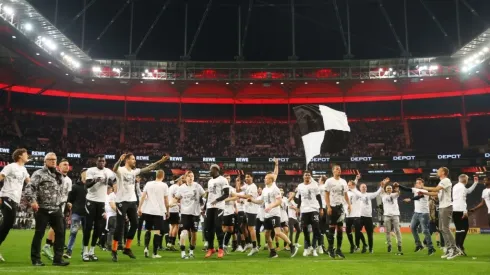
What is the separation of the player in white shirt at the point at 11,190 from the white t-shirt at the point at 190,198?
13.7ft

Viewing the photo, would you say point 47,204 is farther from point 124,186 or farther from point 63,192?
point 124,186

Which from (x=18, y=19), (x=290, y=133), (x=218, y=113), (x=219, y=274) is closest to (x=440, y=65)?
(x=290, y=133)

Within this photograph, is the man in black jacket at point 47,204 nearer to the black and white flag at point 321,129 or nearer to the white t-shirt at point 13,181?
the white t-shirt at point 13,181

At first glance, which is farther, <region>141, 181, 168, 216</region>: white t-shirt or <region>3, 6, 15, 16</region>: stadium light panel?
<region>3, 6, 15, 16</region>: stadium light panel

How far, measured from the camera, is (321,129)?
14914 millimetres

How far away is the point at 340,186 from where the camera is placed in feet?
43.7

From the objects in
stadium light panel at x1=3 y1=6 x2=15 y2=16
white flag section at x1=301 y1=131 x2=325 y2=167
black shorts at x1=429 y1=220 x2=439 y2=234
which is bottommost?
black shorts at x1=429 y1=220 x2=439 y2=234

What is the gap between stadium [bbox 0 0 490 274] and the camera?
45000mm

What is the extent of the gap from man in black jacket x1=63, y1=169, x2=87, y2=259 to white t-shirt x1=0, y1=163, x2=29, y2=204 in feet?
5.23

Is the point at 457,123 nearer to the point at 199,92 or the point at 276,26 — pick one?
the point at 276,26

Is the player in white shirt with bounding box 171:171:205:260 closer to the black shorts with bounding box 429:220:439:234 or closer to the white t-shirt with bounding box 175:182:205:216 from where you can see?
the white t-shirt with bounding box 175:182:205:216

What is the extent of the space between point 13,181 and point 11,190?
0.23 m

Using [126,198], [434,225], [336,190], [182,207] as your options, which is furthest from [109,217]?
[434,225]

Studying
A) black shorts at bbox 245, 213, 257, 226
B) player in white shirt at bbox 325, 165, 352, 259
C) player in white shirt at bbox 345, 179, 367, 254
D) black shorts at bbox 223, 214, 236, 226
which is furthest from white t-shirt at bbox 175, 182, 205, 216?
player in white shirt at bbox 345, 179, 367, 254
